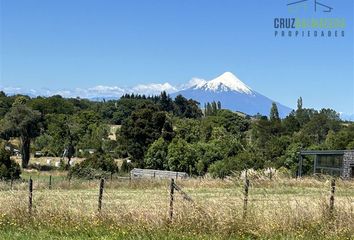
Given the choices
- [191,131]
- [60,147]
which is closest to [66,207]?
[191,131]

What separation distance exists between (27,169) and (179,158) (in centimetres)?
2420

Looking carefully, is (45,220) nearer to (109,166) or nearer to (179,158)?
(109,166)

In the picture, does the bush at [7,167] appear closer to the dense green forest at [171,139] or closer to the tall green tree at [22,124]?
the dense green forest at [171,139]

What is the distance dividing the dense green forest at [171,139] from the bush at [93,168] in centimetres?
752

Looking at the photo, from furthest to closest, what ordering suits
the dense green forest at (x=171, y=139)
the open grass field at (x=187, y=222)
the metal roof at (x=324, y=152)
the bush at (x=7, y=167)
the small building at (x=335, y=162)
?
the dense green forest at (x=171, y=139), the bush at (x=7, y=167), the metal roof at (x=324, y=152), the small building at (x=335, y=162), the open grass field at (x=187, y=222)

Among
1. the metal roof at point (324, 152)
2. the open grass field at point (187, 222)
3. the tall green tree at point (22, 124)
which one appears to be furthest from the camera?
the tall green tree at point (22, 124)

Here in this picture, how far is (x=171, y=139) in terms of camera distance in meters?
77.7

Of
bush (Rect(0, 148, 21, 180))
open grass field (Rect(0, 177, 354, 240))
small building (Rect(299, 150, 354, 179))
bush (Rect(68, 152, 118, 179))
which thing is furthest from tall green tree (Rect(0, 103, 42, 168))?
open grass field (Rect(0, 177, 354, 240))

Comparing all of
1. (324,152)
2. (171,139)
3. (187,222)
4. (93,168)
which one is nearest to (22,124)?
(171,139)

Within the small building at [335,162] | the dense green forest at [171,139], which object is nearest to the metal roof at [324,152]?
the small building at [335,162]

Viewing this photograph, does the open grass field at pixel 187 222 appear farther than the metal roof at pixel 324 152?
No

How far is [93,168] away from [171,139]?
1046 inches

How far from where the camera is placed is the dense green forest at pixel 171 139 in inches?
2386

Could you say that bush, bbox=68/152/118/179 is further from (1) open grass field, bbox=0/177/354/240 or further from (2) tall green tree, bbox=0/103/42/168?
(1) open grass field, bbox=0/177/354/240
